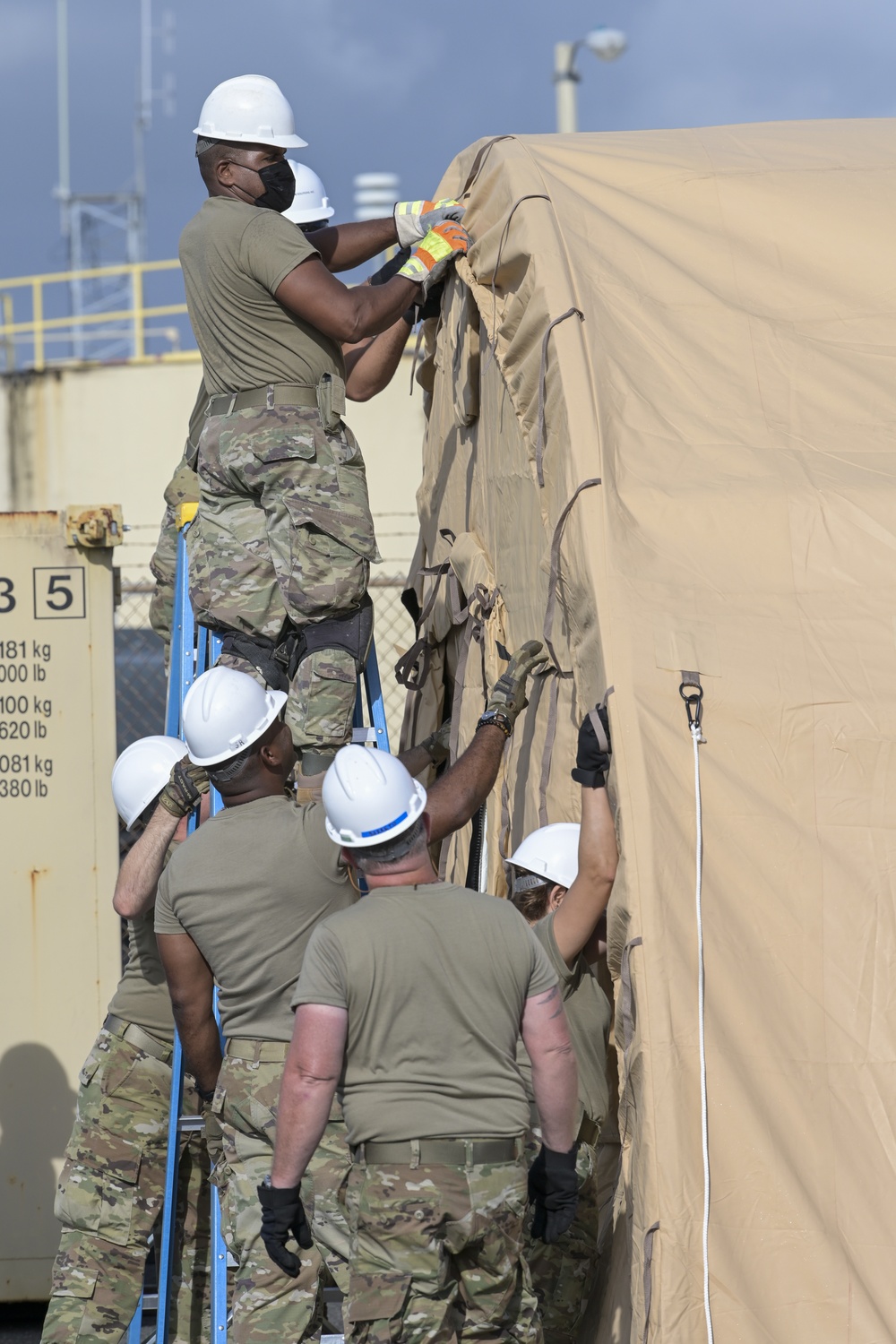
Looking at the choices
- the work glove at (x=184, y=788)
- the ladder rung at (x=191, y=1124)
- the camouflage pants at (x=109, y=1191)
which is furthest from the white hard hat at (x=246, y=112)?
the ladder rung at (x=191, y=1124)

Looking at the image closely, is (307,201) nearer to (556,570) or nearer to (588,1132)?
(556,570)

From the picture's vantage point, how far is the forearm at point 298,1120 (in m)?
3.00

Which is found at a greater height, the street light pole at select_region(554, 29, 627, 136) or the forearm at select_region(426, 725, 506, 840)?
the street light pole at select_region(554, 29, 627, 136)

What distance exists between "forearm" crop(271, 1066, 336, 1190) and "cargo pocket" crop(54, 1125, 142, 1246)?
152cm

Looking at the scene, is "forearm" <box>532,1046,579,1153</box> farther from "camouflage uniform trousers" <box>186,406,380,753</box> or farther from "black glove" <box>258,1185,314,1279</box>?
"camouflage uniform trousers" <box>186,406,380,753</box>

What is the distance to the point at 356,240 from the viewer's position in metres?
4.73

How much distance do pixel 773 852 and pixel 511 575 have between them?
1.57m

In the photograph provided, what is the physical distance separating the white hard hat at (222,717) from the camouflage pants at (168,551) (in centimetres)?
218

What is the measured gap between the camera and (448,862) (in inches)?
211

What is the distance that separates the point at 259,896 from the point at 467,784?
0.62 meters

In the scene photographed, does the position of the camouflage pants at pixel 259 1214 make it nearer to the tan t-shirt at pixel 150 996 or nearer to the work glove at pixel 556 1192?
Result: the work glove at pixel 556 1192

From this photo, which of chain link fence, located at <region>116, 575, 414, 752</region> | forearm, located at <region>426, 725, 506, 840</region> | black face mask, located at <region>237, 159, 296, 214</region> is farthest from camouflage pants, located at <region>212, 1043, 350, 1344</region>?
chain link fence, located at <region>116, 575, 414, 752</region>

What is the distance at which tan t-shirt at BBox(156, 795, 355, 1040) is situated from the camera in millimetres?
3543

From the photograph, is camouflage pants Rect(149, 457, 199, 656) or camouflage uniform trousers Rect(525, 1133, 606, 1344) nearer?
camouflage uniform trousers Rect(525, 1133, 606, 1344)
